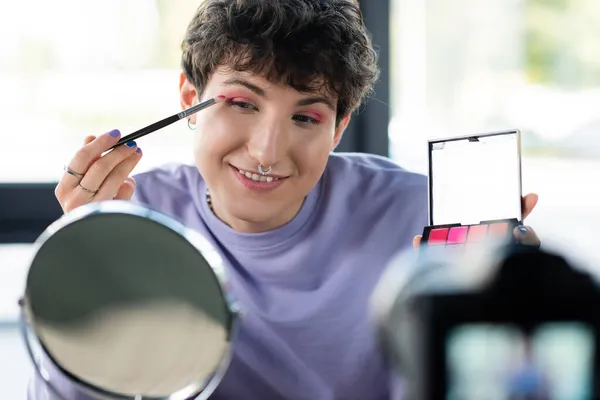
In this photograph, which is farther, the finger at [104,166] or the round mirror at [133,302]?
the finger at [104,166]

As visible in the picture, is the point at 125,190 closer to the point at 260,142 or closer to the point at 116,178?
the point at 116,178

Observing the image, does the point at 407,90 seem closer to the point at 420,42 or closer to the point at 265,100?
the point at 420,42

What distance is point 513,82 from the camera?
1.61 metres

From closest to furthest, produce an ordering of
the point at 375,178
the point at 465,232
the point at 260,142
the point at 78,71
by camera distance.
→ the point at 465,232 → the point at 260,142 → the point at 375,178 → the point at 78,71

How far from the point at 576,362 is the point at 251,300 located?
54 cm

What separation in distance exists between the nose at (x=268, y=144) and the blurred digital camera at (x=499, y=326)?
44 centimetres

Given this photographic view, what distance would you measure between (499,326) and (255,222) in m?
0.59

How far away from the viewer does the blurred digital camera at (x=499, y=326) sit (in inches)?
13.2

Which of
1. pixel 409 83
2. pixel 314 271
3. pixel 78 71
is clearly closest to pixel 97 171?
pixel 314 271

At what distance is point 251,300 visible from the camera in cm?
85

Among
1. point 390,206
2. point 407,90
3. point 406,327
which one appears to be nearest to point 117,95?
point 407,90

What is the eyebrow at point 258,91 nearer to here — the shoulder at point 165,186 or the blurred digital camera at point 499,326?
the shoulder at point 165,186

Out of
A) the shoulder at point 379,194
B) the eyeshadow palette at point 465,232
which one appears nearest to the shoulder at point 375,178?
the shoulder at point 379,194

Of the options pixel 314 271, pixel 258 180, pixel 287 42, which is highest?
pixel 287 42
